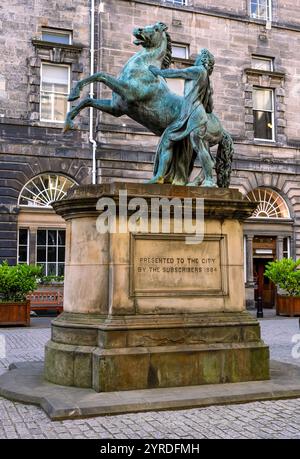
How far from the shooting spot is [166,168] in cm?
810

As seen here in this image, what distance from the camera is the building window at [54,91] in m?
22.8

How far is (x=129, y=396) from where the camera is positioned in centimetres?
635

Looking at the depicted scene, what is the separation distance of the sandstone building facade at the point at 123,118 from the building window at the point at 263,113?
1.9 inches

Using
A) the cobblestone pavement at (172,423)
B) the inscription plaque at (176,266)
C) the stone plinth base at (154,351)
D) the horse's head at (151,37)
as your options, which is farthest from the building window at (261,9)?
the cobblestone pavement at (172,423)

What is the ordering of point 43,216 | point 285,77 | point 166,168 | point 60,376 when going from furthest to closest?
point 285,77 < point 43,216 < point 166,168 < point 60,376

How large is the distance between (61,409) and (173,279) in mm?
2381

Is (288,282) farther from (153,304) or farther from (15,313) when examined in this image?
(153,304)

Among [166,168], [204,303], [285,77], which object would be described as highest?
[285,77]

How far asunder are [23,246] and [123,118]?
6.85 meters

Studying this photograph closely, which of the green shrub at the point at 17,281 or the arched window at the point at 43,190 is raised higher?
the arched window at the point at 43,190

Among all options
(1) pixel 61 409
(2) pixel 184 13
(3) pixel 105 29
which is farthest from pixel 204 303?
(2) pixel 184 13

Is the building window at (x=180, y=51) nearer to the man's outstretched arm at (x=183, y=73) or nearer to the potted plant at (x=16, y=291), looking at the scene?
the potted plant at (x=16, y=291)
